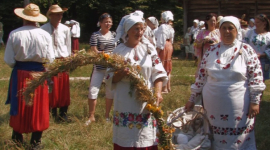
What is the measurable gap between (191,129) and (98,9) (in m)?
22.2

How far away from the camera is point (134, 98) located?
3.49m

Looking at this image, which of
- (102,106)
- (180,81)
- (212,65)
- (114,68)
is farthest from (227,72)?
(180,81)

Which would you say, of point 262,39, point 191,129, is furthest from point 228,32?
point 262,39

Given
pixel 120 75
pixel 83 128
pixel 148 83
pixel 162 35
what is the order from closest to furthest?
1. pixel 120 75
2. pixel 148 83
3. pixel 83 128
4. pixel 162 35

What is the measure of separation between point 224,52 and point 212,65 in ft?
0.62

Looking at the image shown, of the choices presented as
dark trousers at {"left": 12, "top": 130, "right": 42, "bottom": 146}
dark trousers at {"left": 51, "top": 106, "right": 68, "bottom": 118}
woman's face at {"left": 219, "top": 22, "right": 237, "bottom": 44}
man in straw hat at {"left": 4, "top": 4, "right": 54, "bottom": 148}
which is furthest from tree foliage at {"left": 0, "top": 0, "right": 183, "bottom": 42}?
woman's face at {"left": 219, "top": 22, "right": 237, "bottom": 44}

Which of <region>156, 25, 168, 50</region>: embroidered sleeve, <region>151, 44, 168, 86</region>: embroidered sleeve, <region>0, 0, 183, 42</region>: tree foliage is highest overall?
<region>151, 44, 168, 86</region>: embroidered sleeve

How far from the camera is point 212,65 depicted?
3.81 meters

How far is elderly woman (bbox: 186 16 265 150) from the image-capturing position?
3.71 m

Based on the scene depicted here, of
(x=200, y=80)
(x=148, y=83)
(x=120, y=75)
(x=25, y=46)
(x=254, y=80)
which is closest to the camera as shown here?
(x=120, y=75)

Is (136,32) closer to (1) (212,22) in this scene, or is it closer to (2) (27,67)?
(2) (27,67)

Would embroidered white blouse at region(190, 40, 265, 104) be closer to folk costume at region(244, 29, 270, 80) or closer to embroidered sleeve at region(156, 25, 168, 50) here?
folk costume at region(244, 29, 270, 80)

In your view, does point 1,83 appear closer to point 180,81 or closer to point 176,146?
point 180,81

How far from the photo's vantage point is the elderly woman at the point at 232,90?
3711mm
